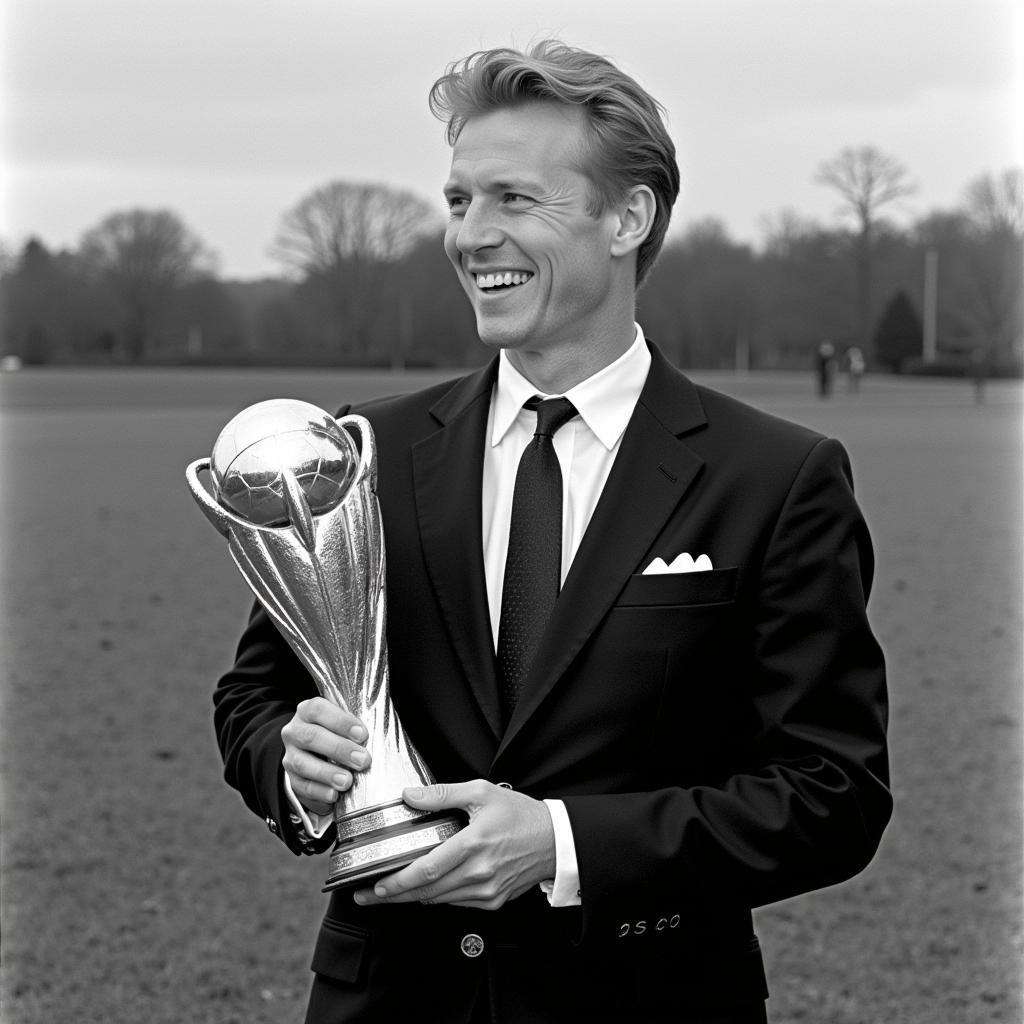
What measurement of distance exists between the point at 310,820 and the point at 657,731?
516 millimetres

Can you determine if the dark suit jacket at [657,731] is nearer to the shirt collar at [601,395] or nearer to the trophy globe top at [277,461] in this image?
the shirt collar at [601,395]

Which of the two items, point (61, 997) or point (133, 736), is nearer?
point (61, 997)

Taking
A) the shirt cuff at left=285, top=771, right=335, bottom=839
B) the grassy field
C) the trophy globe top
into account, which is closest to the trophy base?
the shirt cuff at left=285, top=771, right=335, bottom=839

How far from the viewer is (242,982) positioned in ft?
16.1

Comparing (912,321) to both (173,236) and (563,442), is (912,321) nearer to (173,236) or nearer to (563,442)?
(173,236)

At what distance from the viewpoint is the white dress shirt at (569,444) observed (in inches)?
90.0

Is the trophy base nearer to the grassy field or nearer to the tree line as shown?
the grassy field

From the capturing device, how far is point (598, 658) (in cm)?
214

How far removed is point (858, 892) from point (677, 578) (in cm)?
394

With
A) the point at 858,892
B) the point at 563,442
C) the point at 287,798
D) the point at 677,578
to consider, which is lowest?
the point at 858,892

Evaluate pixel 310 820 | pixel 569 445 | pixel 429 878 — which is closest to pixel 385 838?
pixel 429 878

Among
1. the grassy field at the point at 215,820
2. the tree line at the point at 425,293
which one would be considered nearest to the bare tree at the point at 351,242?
the tree line at the point at 425,293

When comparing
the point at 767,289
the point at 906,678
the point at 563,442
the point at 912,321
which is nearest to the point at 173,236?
the point at 767,289

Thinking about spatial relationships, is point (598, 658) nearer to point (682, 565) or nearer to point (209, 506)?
point (682, 565)
